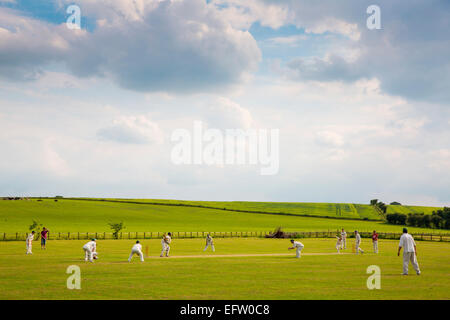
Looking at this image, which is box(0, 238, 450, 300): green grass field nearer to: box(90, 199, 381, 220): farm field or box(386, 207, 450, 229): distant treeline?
box(386, 207, 450, 229): distant treeline

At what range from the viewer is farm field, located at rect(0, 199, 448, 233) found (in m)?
102

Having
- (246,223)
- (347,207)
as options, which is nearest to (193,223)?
(246,223)

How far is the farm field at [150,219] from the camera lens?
102 metres

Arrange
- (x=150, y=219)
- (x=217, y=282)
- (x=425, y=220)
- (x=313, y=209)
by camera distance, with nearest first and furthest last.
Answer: (x=217, y=282) → (x=150, y=219) → (x=425, y=220) → (x=313, y=209)

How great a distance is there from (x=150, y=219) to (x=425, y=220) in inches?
3108

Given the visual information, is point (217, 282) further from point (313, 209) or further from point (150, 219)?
point (313, 209)

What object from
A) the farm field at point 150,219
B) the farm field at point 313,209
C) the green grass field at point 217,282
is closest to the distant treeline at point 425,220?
the farm field at point 150,219

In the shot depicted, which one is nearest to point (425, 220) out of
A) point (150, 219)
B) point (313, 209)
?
point (313, 209)

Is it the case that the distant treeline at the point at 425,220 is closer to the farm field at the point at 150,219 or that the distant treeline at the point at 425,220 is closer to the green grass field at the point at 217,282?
the farm field at the point at 150,219

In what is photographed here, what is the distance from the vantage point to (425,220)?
131625 mm

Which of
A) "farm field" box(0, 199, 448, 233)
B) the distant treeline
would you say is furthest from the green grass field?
the distant treeline
